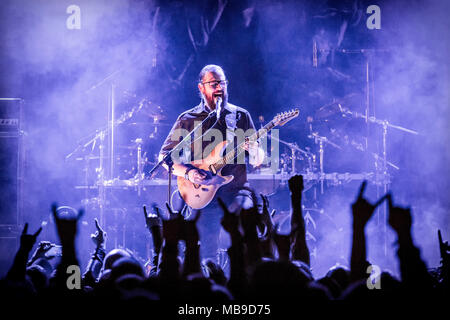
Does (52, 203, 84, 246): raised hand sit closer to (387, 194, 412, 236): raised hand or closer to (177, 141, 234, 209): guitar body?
(387, 194, 412, 236): raised hand

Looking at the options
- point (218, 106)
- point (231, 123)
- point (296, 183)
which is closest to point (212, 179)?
point (231, 123)

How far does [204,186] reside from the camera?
4.96 meters

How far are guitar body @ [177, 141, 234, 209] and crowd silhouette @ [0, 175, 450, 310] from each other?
2.50 m

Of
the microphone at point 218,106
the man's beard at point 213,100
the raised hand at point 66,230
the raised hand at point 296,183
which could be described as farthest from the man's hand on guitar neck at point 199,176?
the raised hand at point 66,230

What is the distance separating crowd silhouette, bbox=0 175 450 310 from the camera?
65.8 inches

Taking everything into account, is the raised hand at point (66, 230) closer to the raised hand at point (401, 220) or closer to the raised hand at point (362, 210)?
the raised hand at point (362, 210)

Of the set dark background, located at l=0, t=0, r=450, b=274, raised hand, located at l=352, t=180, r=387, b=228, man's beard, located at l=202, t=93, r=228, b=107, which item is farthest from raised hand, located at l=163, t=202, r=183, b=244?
dark background, located at l=0, t=0, r=450, b=274

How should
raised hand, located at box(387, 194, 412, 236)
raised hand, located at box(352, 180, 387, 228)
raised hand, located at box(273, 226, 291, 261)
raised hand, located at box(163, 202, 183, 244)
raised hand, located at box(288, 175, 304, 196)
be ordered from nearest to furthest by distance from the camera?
raised hand, located at box(387, 194, 412, 236) → raised hand, located at box(352, 180, 387, 228) → raised hand, located at box(163, 202, 183, 244) → raised hand, located at box(273, 226, 291, 261) → raised hand, located at box(288, 175, 304, 196)

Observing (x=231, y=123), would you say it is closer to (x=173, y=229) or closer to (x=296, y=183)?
A: (x=296, y=183)

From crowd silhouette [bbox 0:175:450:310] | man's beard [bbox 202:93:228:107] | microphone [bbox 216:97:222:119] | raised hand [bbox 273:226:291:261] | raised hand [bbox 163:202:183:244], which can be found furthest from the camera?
man's beard [bbox 202:93:228:107]

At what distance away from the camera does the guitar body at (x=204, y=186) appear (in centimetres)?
491
